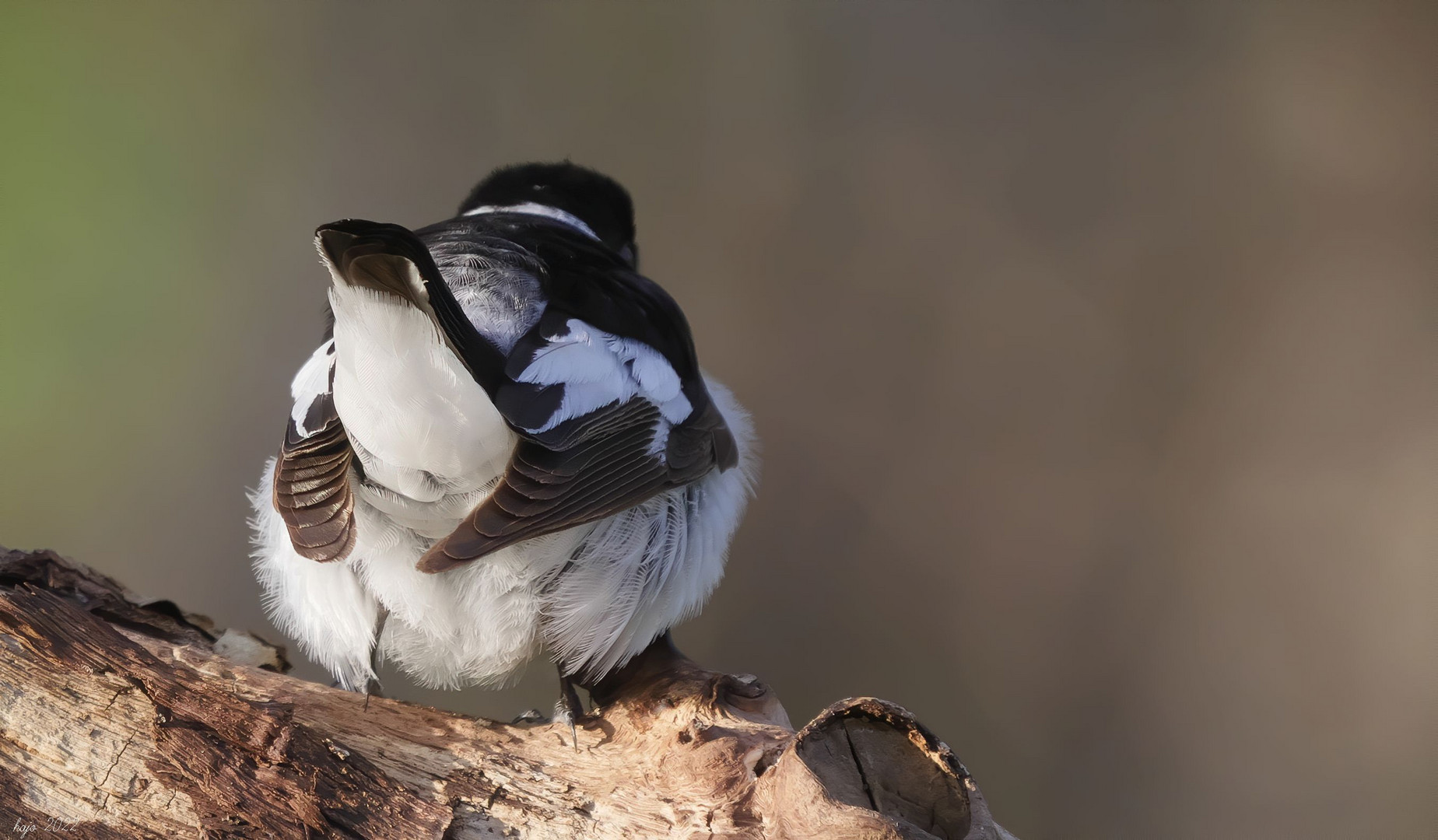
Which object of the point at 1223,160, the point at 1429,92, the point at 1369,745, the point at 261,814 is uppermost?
the point at 1429,92

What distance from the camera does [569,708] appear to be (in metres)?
1.55

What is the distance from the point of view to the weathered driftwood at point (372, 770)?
117 cm

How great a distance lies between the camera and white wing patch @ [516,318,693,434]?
4.88 ft

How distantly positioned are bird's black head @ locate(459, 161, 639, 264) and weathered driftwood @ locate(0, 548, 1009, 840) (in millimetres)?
1386

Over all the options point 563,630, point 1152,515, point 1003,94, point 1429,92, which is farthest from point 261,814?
point 1429,92

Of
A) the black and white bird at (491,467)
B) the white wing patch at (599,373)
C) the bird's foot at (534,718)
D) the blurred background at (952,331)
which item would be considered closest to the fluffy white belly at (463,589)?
the black and white bird at (491,467)

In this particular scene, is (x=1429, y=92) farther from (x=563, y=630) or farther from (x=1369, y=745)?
(x=563, y=630)

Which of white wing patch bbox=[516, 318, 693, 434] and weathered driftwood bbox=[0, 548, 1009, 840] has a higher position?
white wing patch bbox=[516, 318, 693, 434]

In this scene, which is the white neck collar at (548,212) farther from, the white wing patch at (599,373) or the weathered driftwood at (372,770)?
the weathered driftwood at (372,770)

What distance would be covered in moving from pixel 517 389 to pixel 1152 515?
195 centimetres

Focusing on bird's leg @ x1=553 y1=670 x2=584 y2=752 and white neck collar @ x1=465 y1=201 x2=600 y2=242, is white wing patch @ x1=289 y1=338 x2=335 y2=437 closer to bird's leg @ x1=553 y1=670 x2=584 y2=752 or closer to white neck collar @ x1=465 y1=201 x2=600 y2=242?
bird's leg @ x1=553 y1=670 x2=584 y2=752

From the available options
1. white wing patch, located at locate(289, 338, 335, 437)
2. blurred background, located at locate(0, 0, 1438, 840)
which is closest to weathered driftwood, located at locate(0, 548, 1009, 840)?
white wing patch, located at locate(289, 338, 335, 437)

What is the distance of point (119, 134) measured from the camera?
2.94 m

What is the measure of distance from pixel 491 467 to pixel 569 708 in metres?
0.43
